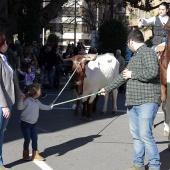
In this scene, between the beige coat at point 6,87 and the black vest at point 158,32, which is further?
the black vest at point 158,32

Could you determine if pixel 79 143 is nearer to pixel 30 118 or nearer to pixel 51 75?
pixel 30 118

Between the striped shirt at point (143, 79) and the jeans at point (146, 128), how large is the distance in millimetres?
107

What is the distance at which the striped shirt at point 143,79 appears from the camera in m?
6.93

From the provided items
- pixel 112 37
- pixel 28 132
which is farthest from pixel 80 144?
pixel 112 37

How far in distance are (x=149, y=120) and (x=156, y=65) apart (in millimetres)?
794

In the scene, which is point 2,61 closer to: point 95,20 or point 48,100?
point 48,100

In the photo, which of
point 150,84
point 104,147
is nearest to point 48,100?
point 104,147

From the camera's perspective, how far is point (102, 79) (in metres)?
13.6

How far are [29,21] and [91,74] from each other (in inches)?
574

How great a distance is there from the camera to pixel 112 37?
23.9 m

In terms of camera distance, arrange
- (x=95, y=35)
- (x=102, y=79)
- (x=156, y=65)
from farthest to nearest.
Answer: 1. (x=95, y=35)
2. (x=102, y=79)
3. (x=156, y=65)

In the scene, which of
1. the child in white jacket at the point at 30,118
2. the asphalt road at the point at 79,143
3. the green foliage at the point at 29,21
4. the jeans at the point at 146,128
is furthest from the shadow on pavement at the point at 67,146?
the green foliage at the point at 29,21

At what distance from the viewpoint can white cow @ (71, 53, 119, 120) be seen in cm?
1228

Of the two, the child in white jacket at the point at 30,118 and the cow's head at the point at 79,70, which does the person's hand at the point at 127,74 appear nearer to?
the child in white jacket at the point at 30,118
